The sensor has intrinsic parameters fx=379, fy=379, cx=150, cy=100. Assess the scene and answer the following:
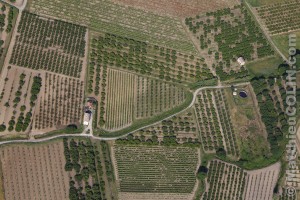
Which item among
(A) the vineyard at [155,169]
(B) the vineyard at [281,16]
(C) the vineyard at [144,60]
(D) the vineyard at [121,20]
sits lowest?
(A) the vineyard at [155,169]

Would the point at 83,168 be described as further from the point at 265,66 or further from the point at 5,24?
the point at 265,66

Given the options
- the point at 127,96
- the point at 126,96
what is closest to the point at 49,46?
the point at 126,96

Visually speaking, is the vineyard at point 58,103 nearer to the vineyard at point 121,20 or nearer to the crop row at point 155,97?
the crop row at point 155,97

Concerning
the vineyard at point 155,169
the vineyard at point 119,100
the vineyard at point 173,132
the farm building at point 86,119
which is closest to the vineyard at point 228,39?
the vineyard at point 173,132

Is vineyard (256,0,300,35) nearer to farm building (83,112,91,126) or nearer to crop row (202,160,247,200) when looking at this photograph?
crop row (202,160,247,200)

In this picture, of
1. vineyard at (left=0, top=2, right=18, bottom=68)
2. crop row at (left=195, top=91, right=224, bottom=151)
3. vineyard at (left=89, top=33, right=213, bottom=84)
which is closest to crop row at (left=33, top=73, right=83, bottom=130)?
vineyard at (left=89, top=33, right=213, bottom=84)

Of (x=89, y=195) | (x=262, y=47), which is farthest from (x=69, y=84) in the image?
(x=262, y=47)
